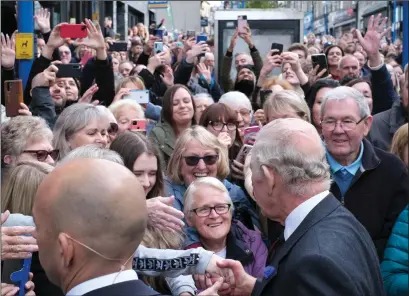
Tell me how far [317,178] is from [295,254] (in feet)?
1.22

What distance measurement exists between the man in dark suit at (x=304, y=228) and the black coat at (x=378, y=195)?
5.02ft

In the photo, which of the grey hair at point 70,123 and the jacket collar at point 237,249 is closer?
the jacket collar at point 237,249

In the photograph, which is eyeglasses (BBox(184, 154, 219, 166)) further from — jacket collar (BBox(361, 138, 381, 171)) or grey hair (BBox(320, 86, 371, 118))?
jacket collar (BBox(361, 138, 381, 171))

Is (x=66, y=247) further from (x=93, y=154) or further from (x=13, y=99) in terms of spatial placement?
(x=13, y=99)

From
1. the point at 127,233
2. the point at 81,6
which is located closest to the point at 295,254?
the point at 127,233

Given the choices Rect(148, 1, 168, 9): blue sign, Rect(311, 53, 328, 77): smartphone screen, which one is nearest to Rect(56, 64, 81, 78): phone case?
Rect(311, 53, 328, 77): smartphone screen

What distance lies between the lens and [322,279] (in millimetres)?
2639

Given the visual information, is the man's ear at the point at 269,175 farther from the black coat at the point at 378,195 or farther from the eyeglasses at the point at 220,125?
the eyeglasses at the point at 220,125

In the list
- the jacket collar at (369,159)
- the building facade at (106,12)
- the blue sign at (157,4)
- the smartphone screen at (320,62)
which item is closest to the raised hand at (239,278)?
the jacket collar at (369,159)

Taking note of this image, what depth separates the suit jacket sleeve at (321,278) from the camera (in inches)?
104

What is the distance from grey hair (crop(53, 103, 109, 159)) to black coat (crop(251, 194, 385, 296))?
2307 millimetres

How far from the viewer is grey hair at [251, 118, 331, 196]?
117 inches

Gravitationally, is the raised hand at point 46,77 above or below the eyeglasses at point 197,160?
above

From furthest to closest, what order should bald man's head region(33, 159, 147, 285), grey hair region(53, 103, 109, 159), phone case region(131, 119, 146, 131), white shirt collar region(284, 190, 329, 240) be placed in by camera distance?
phone case region(131, 119, 146, 131) < grey hair region(53, 103, 109, 159) < white shirt collar region(284, 190, 329, 240) < bald man's head region(33, 159, 147, 285)
